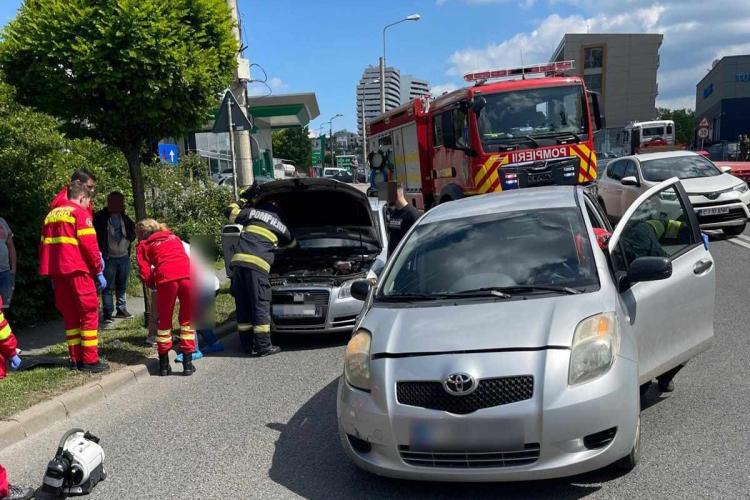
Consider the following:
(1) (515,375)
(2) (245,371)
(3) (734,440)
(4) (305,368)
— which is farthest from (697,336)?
(2) (245,371)

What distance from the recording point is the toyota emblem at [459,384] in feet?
11.5

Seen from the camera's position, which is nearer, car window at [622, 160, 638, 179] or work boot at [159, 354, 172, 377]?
work boot at [159, 354, 172, 377]

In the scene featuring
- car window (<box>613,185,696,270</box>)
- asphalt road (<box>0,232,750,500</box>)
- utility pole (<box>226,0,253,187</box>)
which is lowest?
asphalt road (<box>0,232,750,500</box>)

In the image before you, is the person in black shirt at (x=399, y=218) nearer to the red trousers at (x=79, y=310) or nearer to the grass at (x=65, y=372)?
the grass at (x=65, y=372)

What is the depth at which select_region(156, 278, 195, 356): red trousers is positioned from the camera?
21.8 feet

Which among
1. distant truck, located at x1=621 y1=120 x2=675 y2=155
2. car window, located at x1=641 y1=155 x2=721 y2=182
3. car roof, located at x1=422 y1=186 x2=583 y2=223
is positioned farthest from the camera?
distant truck, located at x1=621 y1=120 x2=675 y2=155

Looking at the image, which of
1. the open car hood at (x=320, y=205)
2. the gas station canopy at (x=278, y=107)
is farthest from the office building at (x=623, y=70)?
the open car hood at (x=320, y=205)

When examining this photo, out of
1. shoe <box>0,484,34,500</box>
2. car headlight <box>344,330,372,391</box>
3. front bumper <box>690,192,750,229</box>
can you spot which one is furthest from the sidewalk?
front bumper <box>690,192,750,229</box>

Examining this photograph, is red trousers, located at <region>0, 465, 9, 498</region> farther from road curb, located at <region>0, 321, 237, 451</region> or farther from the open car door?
the open car door

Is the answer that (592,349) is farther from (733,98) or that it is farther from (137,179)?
(733,98)

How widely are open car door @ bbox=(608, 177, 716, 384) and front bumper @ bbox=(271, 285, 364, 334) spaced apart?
358 centimetres

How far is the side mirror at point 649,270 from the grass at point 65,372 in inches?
189

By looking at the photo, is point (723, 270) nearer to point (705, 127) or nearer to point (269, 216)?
point (269, 216)

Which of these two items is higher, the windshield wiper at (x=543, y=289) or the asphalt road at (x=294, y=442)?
the windshield wiper at (x=543, y=289)
